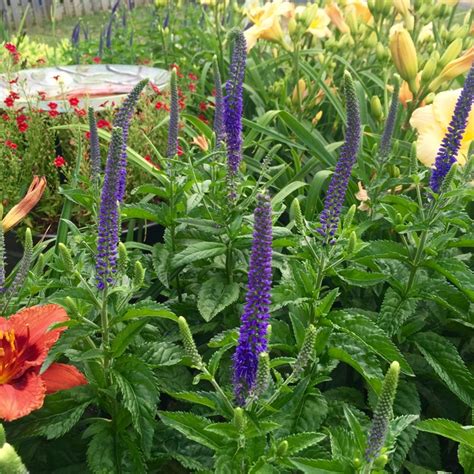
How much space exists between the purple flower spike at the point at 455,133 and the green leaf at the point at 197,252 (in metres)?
0.52

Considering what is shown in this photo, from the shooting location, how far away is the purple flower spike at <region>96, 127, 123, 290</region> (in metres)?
1.07

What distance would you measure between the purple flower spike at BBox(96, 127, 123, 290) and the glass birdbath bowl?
1740 millimetres

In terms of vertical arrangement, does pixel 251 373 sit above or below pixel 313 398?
above

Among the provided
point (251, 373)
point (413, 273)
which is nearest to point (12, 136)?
point (413, 273)

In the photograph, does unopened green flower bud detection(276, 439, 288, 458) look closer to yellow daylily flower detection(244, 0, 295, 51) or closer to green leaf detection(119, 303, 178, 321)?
green leaf detection(119, 303, 178, 321)

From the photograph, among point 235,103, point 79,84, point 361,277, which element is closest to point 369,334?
point 361,277

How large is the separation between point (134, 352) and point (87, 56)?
3.52m

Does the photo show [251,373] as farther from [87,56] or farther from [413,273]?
[87,56]

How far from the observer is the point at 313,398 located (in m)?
1.31

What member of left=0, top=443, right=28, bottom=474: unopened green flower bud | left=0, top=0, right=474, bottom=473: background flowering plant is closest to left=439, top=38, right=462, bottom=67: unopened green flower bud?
left=0, top=0, right=474, bottom=473: background flowering plant

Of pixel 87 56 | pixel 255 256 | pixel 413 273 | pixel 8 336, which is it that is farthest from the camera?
pixel 87 56

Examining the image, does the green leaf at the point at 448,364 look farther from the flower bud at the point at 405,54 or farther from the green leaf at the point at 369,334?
the flower bud at the point at 405,54

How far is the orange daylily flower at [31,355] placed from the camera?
116 centimetres

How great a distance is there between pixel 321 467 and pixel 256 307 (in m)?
0.30
